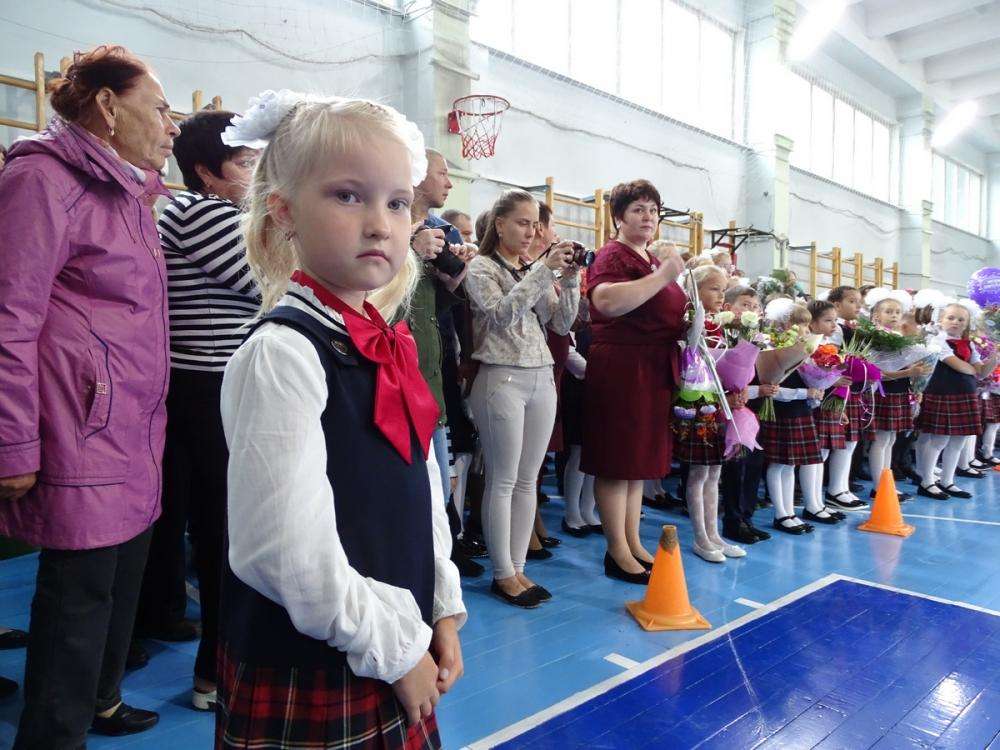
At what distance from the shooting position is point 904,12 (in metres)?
12.5

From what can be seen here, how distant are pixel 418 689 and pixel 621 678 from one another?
1505mm

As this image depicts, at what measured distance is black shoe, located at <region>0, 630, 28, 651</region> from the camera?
7.81 feet

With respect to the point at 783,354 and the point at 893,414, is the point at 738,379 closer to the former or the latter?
the point at 783,354

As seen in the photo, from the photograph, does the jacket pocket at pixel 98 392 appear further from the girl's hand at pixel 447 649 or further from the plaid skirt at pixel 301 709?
the girl's hand at pixel 447 649

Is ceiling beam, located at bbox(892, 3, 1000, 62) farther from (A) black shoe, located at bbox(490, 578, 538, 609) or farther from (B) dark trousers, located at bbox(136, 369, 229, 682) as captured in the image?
(B) dark trousers, located at bbox(136, 369, 229, 682)

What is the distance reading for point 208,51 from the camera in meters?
5.38

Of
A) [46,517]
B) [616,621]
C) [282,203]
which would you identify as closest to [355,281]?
[282,203]

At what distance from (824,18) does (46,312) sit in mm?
13165

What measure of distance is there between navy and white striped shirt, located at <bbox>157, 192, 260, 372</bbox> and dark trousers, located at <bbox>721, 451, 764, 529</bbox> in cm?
280

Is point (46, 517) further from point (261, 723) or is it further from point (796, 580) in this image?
point (796, 580)

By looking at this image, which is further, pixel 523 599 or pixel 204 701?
pixel 523 599

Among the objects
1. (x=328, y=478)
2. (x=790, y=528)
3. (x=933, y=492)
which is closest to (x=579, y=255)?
(x=328, y=478)

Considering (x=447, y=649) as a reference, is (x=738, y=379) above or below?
above

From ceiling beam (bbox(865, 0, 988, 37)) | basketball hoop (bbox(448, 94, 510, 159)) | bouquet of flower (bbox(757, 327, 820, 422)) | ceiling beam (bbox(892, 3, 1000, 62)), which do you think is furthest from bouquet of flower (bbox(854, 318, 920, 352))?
ceiling beam (bbox(892, 3, 1000, 62))
